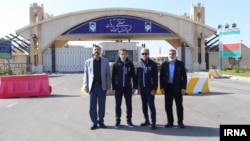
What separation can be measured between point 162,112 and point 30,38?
39.4m

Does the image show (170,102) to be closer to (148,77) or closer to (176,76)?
(176,76)

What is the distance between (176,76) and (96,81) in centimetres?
182

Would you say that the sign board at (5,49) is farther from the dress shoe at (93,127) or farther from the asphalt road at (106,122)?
the dress shoe at (93,127)

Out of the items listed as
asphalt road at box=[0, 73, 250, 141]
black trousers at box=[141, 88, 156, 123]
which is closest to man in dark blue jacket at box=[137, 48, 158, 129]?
black trousers at box=[141, 88, 156, 123]

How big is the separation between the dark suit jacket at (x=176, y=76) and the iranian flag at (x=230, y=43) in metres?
29.2

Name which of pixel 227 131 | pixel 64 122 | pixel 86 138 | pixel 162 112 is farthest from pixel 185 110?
pixel 227 131

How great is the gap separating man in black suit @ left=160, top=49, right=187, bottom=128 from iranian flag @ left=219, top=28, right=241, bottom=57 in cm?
2928

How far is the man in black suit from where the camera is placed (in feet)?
28.9

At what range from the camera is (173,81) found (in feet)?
29.0

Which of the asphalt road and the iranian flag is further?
the iranian flag

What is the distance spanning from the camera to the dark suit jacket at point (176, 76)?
29.0 ft

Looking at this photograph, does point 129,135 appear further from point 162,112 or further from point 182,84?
point 162,112

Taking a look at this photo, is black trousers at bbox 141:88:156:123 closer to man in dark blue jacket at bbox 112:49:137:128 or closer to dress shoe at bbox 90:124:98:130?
man in dark blue jacket at bbox 112:49:137:128

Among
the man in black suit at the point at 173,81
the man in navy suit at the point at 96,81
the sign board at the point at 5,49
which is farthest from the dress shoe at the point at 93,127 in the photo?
the sign board at the point at 5,49
